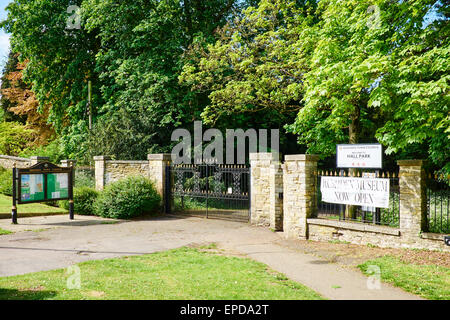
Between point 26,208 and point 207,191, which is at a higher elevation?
point 207,191

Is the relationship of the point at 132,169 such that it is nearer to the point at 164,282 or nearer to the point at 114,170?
the point at 114,170

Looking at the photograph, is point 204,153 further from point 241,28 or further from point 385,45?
point 385,45

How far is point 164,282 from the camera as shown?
629 centimetres

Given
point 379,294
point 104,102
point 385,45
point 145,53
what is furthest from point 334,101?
point 104,102

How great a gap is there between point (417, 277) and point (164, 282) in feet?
14.5

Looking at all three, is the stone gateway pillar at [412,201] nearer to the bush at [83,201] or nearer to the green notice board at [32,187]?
the bush at [83,201]

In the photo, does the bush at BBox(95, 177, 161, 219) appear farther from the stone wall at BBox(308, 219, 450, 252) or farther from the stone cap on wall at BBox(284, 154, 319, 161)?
the stone wall at BBox(308, 219, 450, 252)

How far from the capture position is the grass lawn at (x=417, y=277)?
6012mm

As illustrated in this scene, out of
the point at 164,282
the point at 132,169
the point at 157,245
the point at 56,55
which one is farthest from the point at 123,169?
the point at 56,55

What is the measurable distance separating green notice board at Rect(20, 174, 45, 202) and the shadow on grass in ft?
27.9

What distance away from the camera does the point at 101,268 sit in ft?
23.7

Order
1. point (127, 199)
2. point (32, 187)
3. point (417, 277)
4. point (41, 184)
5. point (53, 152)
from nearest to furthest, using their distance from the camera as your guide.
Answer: point (417, 277)
point (32, 187)
point (41, 184)
point (127, 199)
point (53, 152)

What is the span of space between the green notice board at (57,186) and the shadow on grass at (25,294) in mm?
9056
